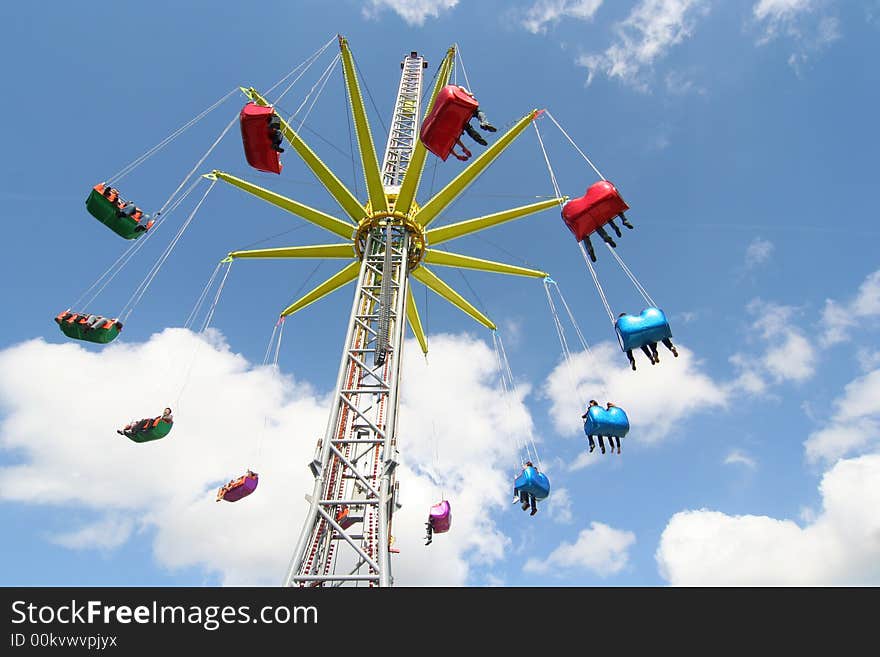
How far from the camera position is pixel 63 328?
12.7m

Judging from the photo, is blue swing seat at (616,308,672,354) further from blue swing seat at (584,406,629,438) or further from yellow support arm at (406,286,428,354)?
yellow support arm at (406,286,428,354)

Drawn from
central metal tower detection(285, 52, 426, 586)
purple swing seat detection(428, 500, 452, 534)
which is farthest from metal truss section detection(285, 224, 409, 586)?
purple swing seat detection(428, 500, 452, 534)

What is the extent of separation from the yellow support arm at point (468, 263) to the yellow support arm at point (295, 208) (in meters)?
2.86

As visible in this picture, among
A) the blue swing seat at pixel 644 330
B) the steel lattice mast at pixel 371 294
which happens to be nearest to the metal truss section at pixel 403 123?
the steel lattice mast at pixel 371 294

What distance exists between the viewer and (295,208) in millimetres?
14906

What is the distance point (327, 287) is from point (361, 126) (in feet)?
19.2

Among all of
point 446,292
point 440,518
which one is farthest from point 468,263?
point 440,518

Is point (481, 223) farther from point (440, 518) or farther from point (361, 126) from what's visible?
point (440, 518)

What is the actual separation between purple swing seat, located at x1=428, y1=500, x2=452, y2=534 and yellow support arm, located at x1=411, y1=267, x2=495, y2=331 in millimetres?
6852

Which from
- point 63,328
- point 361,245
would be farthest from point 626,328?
point 63,328

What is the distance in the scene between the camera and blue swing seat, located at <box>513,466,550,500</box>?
15219 millimetres
